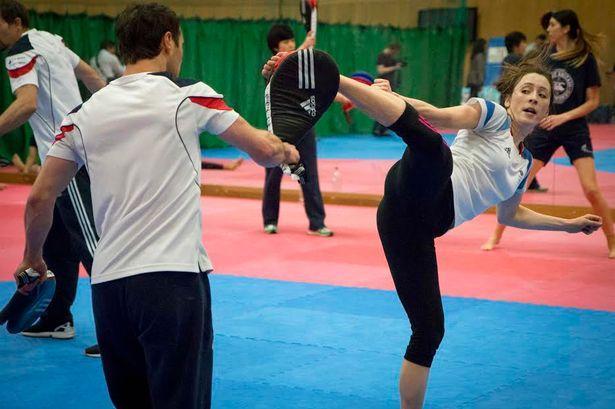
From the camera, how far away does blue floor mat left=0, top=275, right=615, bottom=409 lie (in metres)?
4.68

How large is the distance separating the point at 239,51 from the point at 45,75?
9788 mm

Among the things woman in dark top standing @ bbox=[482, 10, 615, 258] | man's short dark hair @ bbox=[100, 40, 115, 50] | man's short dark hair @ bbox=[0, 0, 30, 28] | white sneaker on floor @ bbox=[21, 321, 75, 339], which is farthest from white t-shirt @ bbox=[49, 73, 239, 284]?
man's short dark hair @ bbox=[100, 40, 115, 50]

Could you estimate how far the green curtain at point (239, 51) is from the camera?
12.1 m

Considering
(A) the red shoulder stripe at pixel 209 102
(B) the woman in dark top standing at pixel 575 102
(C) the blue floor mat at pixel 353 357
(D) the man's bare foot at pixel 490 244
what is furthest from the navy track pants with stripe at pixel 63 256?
(B) the woman in dark top standing at pixel 575 102

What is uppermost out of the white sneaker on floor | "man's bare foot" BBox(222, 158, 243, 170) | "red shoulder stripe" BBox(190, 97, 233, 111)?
"red shoulder stripe" BBox(190, 97, 233, 111)

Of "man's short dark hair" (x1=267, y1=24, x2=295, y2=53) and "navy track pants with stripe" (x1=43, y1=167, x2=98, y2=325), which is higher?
"man's short dark hair" (x1=267, y1=24, x2=295, y2=53)

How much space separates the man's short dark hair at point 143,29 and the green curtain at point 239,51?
8.48 meters

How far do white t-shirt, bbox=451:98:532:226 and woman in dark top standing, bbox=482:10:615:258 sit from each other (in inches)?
164

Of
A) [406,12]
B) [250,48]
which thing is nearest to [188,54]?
[250,48]

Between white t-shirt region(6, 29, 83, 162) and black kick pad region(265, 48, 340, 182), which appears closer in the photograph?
black kick pad region(265, 48, 340, 182)

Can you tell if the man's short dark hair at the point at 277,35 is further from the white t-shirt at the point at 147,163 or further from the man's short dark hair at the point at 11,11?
the white t-shirt at the point at 147,163

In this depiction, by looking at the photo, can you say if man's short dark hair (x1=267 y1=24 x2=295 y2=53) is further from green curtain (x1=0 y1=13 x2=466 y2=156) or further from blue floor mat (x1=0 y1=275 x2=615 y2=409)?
blue floor mat (x1=0 y1=275 x2=615 y2=409)

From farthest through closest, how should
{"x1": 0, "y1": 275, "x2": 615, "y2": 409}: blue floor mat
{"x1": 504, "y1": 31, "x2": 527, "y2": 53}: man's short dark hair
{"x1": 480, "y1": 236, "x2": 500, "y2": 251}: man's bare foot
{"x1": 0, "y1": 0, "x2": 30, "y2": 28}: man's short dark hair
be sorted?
{"x1": 504, "y1": 31, "x2": 527, "y2": 53}: man's short dark hair < {"x1": 480, "y1": 236, "x2": 500, "y2": 251}: man's bare foot < {"x1": 0, "y1": 0, "x2": 30, "y2": 28}: man's short dark hair < {"x1": 0, "y1": 275, "x2": 615, "y2": 409}: blue floor mat

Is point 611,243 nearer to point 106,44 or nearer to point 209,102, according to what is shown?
point 209,102
